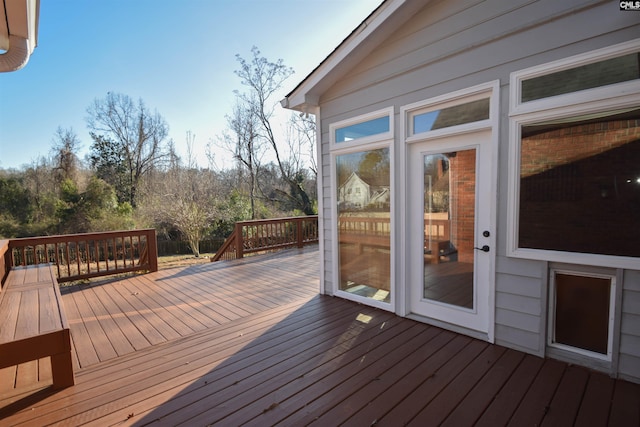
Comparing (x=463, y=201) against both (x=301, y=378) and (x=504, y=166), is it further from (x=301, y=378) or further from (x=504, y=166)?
(x=301, y=378)

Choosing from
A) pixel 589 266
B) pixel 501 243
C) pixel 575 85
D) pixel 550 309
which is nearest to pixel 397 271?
pixel 501 243

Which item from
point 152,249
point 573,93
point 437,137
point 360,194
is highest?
point 573,93

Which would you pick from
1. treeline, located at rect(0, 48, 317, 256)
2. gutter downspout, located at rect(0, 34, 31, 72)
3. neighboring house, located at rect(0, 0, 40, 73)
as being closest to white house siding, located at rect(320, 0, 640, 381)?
neighboring house, located at rect(0, 0, 40, 73)

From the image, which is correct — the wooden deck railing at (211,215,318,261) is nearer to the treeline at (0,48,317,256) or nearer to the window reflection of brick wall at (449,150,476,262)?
the treeline at (0,48,317,256)

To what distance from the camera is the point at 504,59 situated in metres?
2.33

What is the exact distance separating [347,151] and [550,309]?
247 centimetres

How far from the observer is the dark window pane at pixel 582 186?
1893 millimetres

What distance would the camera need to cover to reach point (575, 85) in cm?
204

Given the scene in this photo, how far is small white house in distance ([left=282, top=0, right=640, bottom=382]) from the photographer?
1.94 metres

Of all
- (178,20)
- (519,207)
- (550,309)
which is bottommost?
(550,309)

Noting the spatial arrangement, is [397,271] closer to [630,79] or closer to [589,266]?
[589,266]

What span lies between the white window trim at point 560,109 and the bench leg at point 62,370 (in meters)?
3.41

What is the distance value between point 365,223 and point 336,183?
25.6 inches

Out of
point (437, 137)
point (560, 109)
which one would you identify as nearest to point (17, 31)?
point (437, 137)
